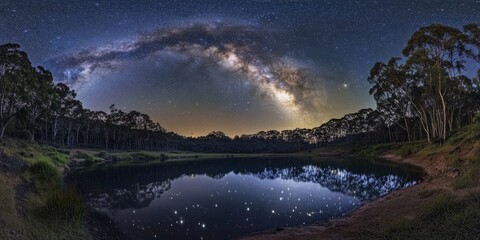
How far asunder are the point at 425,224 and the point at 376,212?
203 inches

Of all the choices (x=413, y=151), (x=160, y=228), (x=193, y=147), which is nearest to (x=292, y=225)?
(x=160, y=228)

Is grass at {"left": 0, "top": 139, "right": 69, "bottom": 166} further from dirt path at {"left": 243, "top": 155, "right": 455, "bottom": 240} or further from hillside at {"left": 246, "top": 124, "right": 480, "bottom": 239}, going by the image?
hillside at {"left": 246, "top": 124, "right": 480, "bottom": 239}

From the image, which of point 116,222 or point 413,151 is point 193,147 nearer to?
point 413,151

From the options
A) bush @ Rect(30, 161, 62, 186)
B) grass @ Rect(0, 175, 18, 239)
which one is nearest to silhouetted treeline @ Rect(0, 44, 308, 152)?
bush @ Rect(30, 161, 62, 186)

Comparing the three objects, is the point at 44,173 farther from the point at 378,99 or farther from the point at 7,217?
the point at 378,99

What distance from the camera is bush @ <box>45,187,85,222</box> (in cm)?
950

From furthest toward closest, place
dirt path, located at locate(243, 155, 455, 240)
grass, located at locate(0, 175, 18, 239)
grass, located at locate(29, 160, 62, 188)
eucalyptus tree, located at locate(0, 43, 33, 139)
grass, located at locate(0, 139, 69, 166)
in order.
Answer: eucalyptus tree, located at locate(0, 43, 33, 139), grass, located at locate(0, 139, 69, 166), grass, located at locate(29, 160, 62, 188), dirt path, located at locate(243, 155, 455, 240), grass, located at locate(0, 175, 18, 239)

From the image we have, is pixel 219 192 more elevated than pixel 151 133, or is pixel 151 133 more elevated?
pixel 151 133

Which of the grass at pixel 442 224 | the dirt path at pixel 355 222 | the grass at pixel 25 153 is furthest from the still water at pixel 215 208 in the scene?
the grass at pixel 25 153

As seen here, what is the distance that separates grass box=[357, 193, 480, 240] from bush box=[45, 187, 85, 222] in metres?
8.98

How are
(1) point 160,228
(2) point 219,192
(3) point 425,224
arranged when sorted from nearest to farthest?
1. (3) point 425,224
2. (1) point 160,228
3. (2) point 219,192

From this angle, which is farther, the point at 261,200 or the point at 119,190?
the point at 119,190

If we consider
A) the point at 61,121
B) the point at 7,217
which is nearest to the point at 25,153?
the point at 7,217

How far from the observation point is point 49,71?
54562 mm
